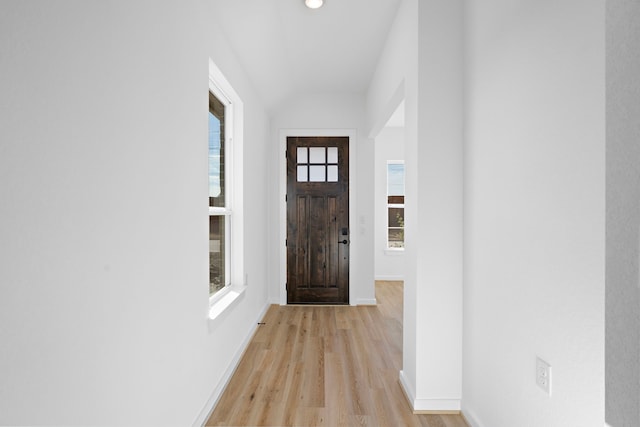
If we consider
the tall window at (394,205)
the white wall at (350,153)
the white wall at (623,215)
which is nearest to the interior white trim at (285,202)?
the white wall at (350,153)

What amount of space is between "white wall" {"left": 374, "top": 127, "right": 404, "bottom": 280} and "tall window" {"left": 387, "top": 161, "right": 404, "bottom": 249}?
0.09m

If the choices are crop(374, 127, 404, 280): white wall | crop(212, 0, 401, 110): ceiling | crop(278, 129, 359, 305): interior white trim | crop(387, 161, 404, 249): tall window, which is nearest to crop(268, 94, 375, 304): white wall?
crop(278, 129, 359, 305): interior white trim

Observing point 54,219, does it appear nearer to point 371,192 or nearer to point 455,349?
point 455,349

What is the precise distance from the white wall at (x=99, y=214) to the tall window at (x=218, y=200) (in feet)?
2.25

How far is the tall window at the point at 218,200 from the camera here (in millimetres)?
2693

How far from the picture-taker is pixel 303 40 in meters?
3.33

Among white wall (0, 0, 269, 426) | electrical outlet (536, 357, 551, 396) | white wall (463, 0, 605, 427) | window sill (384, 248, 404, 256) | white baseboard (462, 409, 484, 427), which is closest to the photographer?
white wall (0, 0, 269, 426)

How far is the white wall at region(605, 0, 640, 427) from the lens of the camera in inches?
25.6

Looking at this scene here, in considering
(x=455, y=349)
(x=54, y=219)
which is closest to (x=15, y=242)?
(x=54, y=219)

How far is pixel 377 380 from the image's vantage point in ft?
8.64

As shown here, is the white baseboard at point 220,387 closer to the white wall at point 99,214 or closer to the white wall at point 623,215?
the white wall at point 99,214

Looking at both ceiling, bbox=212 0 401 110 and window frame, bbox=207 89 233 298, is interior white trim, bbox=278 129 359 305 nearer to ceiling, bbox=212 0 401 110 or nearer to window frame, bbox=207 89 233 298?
ceiling, bbox=212 0 401 110

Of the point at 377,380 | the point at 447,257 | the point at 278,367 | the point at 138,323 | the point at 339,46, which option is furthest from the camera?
the point at 339,46

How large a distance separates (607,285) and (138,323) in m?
1.44
